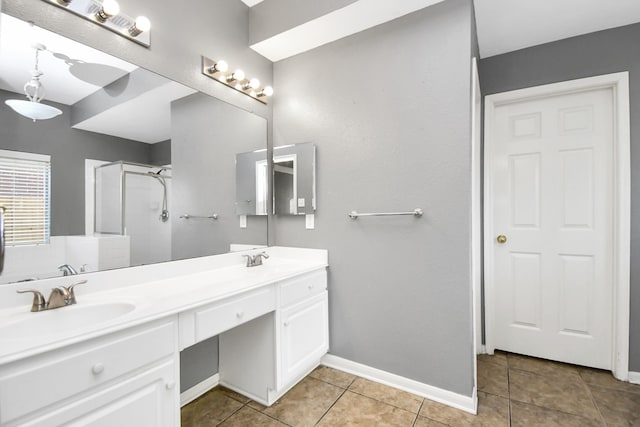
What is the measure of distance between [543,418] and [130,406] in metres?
2.04

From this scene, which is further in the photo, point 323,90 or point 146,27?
point 323,90

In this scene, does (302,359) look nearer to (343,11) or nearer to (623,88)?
(343,11)

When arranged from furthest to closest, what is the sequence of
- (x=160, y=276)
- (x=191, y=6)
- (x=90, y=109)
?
(x=191, y=6)
(x=160, y=276)
(x=90, y=109)

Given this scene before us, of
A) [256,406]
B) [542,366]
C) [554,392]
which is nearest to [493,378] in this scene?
[554,392]

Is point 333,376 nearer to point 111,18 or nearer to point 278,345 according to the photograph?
point 278,345

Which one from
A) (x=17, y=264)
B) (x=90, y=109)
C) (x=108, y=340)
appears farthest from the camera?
(x=90, y=109)

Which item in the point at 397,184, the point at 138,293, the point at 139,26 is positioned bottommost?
the point at 138,293

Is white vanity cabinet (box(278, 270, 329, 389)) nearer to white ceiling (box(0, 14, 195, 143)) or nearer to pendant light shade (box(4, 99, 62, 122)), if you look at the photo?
white ceiling (box(0, 14, 195, 143))

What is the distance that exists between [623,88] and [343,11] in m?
1.95

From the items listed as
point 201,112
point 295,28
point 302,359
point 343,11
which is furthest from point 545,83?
point 302,359

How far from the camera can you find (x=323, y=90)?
219 cm

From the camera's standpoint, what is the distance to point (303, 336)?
1.89 m

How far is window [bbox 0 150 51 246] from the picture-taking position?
3.82ft

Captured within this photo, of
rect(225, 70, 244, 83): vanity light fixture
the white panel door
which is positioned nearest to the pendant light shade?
rect(225, 70, 244, 83): vanity light fixture
